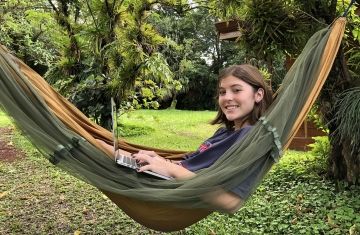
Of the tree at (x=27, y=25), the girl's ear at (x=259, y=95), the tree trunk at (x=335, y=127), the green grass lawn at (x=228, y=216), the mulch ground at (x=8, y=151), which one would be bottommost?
the mulch ground at (x=8, y=151)

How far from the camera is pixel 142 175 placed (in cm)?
179

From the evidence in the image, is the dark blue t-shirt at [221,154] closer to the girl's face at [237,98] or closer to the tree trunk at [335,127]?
the girl's face at [237,98]

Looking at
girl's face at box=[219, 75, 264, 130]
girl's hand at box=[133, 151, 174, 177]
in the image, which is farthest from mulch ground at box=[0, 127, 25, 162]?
girl's face at box=[219, 75, 264, 130]

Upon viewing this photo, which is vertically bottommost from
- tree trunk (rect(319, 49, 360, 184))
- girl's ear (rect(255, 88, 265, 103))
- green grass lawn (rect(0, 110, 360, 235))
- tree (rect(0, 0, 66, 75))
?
green grass lawn (rect(0, 110, 360, 235))

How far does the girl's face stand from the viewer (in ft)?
6.31

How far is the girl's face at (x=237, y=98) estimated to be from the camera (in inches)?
75.7

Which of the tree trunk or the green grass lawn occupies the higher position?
the tree trunk

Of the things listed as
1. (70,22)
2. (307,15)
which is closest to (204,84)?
(70,22)

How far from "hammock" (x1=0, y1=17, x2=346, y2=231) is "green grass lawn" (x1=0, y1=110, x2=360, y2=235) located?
1.04 metres

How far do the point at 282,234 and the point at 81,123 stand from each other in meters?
1.36

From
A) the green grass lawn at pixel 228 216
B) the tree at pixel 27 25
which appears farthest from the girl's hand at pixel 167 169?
the tree at pixel 27 25

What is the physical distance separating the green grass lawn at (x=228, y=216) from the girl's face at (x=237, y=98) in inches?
41.6

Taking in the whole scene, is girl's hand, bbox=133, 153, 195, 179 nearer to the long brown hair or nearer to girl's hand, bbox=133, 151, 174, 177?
girl's hand, bbox=133, 151, 174, 177

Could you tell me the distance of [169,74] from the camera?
5207 millimetres
